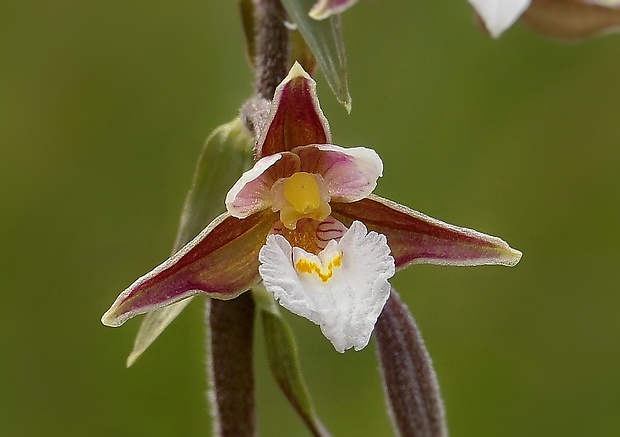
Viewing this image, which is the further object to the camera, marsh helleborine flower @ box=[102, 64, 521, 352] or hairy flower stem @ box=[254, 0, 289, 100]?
hairy flower stem @ box=[254, 0, 289, 100]

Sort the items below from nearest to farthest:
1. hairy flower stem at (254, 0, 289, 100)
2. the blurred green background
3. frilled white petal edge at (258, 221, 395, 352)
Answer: frilled white petal edge at (258, 221, 395, 352)
hairy flower stem at (254, 0, 289, 100)
the blurred green background

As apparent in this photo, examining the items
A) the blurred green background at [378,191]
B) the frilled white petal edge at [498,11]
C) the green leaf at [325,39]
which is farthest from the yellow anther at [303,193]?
the blurred green background at [378,191]

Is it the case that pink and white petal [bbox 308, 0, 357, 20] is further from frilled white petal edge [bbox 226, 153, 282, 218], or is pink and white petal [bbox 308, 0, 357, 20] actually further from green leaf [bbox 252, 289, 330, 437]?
green leaf [bbox 252, 289, 330, 437]

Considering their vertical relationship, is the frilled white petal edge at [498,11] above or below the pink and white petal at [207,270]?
above

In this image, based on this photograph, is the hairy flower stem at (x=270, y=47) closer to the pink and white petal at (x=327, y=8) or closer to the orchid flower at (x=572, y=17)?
the pink and white petal at (x=327, y=8)

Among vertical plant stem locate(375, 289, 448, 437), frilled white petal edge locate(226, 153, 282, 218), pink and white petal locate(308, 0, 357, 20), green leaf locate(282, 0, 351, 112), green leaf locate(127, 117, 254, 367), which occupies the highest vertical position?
green leaf locate(282, 0, 351, 112)

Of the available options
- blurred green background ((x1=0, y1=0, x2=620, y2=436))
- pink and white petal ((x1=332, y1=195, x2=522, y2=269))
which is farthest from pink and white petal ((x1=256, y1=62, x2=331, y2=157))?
blurred green background ((x1=0, y1=0, x2=620, y2=436))

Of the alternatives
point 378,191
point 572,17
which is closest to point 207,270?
point 572,17
